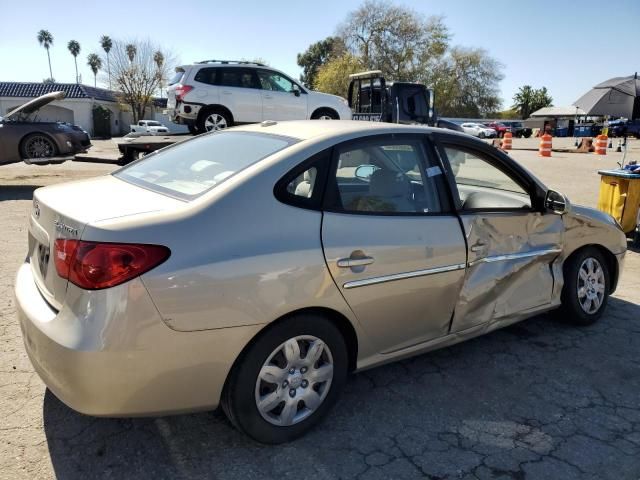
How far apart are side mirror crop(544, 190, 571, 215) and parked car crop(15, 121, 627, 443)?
0.01 m

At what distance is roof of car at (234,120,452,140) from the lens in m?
2.90

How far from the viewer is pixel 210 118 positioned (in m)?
10.4

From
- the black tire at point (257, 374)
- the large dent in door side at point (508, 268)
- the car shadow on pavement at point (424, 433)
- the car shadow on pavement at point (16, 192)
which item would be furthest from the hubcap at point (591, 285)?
the car shadow on pavement at point (16, 192)

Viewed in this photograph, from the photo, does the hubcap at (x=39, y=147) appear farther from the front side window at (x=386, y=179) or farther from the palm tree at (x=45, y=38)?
the palm tree at (x=45, y=38)

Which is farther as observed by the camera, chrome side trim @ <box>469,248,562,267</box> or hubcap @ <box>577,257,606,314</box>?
hubcap @ <box>577,257,606,314</box>

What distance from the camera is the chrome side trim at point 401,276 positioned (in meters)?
2.66

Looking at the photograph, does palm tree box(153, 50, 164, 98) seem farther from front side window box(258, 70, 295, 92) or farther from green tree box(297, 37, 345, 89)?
front side window box(258, 70, 295, 92)

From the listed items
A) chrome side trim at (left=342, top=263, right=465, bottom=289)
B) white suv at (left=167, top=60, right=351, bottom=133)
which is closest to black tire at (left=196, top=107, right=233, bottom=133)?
white suv at (left=167, top=60, right=351, bottom=133)

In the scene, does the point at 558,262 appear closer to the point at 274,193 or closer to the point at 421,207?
the point at 421,207

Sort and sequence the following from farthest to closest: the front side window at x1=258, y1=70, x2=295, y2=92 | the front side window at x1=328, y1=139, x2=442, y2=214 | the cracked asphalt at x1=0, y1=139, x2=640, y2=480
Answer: the front side window at x1=258, y1=70, x2=295, y2=92
the front side window at x1=328, y1=139, x2=442, y2=214
the cracked asphalt at x1=0, y1=139, x2=640, y2=480

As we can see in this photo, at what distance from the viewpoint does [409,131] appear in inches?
123

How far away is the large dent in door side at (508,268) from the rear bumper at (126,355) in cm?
154

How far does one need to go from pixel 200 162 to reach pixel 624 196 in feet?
19.9

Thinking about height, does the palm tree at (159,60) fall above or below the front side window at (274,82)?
above
